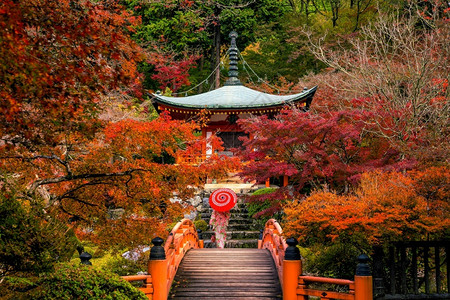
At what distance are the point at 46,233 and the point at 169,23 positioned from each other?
2295 cm

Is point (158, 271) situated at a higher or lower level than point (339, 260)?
lower

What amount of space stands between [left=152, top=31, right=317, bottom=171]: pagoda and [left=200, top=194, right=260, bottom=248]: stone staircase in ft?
8.54

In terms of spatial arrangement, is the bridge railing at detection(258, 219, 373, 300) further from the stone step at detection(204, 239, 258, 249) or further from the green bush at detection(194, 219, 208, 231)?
the green bush at detection(194, 219, 208, 231)

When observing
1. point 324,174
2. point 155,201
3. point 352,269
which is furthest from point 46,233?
point 324,174

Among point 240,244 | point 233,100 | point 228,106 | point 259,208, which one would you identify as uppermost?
point 233,100

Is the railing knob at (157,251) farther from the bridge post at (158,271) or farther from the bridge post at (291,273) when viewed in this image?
the bridge post at (291,273)

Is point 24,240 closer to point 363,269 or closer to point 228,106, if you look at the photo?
point 363,269

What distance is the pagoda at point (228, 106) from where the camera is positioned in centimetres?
1892

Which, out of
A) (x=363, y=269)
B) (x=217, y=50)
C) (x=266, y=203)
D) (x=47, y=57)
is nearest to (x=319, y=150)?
(x=363, y=269)

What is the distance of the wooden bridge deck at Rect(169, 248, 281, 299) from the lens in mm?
7930

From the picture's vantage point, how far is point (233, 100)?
786 inches

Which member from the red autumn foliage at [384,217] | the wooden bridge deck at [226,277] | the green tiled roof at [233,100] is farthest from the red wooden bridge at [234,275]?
the green tiled roof at [233,100]

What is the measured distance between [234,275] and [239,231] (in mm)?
6587

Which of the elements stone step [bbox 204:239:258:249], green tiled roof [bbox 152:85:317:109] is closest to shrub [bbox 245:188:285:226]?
stone step [bbox 204:239:258:249]
